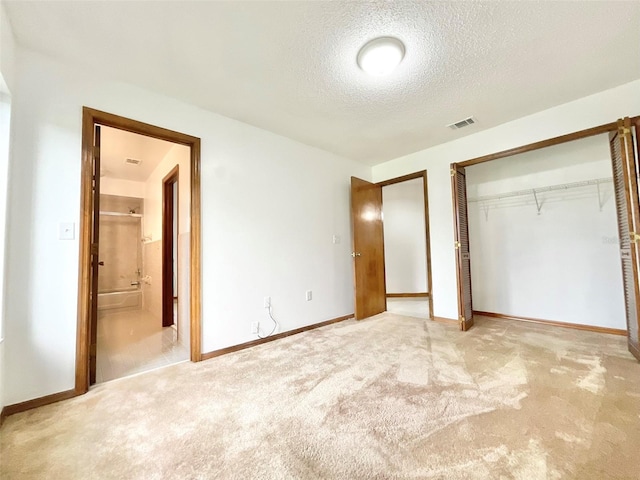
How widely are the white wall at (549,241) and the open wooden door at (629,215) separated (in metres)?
0.76

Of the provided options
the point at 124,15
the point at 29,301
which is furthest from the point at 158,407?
the point at 124,15

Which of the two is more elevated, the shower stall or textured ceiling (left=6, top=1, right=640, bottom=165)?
textured ceiling (left=6, top=1, right=640, bottom=165)

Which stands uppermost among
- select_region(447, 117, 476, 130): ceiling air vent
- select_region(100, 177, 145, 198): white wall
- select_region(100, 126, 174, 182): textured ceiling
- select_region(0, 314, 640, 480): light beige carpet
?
select_region(100, 126, 174, 182): textured ceiling

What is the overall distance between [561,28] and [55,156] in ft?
11.6

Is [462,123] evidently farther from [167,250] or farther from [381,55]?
[167,250]

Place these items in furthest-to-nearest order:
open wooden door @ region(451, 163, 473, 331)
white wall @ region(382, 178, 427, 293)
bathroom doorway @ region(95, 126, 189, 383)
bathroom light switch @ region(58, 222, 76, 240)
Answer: white wall @ region(382, 178, 427, 293), open wooden door @ region(451, 163, 473, 331), bathroom doorway @ region(95, 126, 189, 383), bathroom light switch @ region(58, 222, 76, 240)

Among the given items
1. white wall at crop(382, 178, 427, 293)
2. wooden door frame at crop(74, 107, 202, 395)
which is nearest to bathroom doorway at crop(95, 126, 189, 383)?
wooden door frame at crop(74, 107, 202, 395)

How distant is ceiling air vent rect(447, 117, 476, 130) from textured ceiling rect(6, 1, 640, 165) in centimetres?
15

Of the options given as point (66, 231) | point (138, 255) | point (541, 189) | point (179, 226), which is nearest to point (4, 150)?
point (66, 231)

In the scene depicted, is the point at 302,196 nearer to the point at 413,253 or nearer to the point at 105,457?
the point at 105,457

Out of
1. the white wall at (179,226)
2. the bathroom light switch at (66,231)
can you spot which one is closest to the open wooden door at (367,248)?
the white wall at (179,226)

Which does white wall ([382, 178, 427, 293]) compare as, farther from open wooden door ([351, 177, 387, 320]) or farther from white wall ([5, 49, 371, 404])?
white wall ([5, 49, 371, 404])

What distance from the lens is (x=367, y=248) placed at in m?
3.82

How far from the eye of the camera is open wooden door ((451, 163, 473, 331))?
10.2ft
